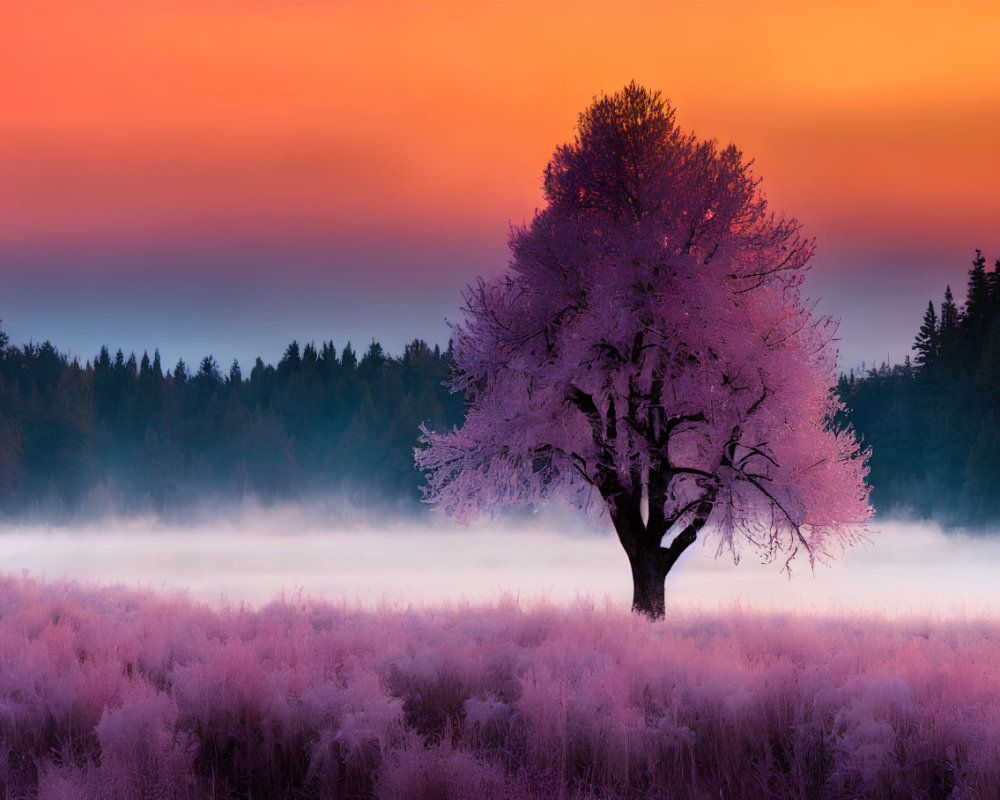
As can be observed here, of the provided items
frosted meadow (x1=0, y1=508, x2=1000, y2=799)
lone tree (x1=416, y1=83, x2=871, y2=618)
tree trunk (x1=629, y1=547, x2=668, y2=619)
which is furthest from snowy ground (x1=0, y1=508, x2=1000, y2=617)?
frosted meadow (x1=0, y1=508, x2=1000, y2=799)

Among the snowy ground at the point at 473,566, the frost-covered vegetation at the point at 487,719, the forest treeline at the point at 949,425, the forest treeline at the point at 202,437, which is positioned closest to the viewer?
the frost-covered vegetation at the point at 487,719

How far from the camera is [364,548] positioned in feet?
217

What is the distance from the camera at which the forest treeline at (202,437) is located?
89.0 metres

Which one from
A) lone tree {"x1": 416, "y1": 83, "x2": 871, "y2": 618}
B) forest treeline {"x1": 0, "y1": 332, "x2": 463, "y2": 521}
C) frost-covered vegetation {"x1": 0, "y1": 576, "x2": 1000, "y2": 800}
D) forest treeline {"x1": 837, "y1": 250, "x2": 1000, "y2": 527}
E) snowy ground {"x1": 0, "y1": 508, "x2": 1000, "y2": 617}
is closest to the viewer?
frost-covered vegetation {"x1": 0, "y1": 576, "x2": 1000, "y2": 800}

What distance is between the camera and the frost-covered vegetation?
7895 mm

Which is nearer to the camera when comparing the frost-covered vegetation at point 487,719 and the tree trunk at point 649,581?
the frost-covered vegetation at point 487,719

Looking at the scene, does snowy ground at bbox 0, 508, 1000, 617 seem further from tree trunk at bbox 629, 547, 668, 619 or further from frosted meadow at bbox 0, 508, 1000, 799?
frosted meadow at bbox 0, 508, 1000, 799

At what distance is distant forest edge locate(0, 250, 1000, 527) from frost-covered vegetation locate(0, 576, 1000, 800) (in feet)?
176

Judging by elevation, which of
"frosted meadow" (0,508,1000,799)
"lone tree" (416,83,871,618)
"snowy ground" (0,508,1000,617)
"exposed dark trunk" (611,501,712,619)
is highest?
"lone tree" (416,83,871,618)

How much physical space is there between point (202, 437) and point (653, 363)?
98.7 meters

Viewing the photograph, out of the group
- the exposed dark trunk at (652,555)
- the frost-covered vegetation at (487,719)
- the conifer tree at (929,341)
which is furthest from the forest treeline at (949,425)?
the frost-covered vegetation at (487,719)

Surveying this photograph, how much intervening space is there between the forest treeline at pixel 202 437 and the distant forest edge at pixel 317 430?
0.55 feet

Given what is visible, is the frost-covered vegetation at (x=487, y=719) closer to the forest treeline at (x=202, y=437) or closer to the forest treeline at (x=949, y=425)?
the forest treeline at (x=949, y=425)

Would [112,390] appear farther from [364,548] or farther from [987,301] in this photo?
[987,301]
